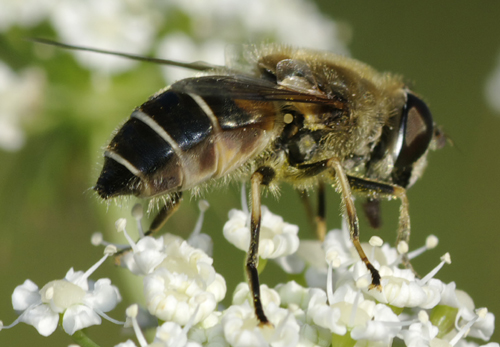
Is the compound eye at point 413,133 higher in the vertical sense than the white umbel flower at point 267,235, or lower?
higher

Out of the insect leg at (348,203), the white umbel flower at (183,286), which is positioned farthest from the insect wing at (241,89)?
the white umbel flower at (183,286)

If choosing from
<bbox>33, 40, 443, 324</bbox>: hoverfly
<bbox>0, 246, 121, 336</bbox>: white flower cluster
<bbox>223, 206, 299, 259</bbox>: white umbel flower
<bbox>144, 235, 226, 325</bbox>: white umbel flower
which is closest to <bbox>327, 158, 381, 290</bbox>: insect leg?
<bbox>33, 40, 443, 324</bbox>: hoverfly

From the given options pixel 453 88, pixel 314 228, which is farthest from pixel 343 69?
pixel 453 88

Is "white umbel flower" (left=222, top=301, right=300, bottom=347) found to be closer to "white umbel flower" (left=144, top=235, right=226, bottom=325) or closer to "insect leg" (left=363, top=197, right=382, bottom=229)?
"white umbel flower" (left=144, top=235, right=226, bottom=325)

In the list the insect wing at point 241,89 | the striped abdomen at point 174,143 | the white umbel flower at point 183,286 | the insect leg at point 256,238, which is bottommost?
the white umbel flower at point 183,286

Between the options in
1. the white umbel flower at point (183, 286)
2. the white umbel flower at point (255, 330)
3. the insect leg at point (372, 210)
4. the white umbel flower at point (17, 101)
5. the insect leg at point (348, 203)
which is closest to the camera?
the white umbel flower at point (255, 330)

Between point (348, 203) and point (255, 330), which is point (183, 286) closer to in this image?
point (255, 330)

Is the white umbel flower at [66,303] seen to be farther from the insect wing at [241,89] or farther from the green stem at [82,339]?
the insect wing at [241,89]

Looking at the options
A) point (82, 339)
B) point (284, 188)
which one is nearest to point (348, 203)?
point (82, 339)
